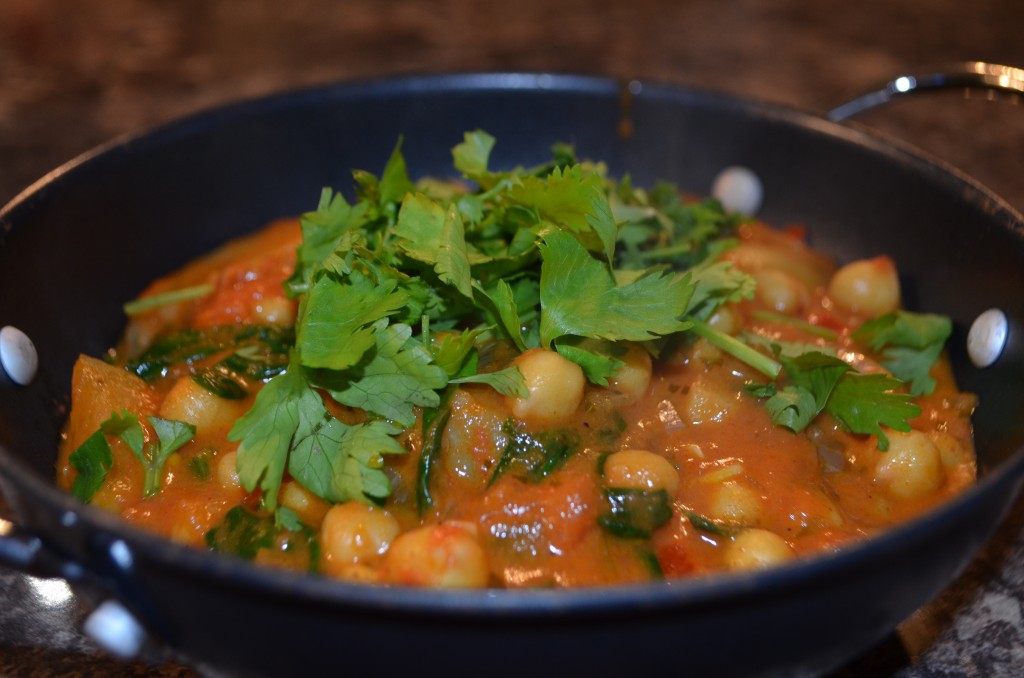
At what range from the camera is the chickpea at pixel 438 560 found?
1.64 metres

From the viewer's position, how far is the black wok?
1233 millimetres

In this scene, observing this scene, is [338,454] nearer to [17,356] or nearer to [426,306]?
[426,306]

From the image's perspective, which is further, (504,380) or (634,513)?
(504,380)

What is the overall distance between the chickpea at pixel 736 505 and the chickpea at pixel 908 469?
0.35 meters

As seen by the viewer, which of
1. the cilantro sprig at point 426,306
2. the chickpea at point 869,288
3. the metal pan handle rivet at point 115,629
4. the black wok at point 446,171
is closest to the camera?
the black wok at point 446,171

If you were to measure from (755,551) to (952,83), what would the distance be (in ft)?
5.41

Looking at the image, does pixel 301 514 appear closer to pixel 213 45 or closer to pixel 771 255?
pixel 771 255

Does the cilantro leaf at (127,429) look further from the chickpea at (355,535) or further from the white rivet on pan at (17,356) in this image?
the chickpea at (355,535)

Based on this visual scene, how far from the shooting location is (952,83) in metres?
2.62

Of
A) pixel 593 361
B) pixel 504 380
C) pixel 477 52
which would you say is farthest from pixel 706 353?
pixel 477 52

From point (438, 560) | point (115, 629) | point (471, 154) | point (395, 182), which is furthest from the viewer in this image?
point (471, 154)

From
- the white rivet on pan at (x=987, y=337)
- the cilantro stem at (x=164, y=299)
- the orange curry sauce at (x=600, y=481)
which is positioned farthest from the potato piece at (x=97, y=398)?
the white rivet on pan at (x=987, y=337)

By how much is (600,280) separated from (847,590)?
0.95 m

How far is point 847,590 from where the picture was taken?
133cm
